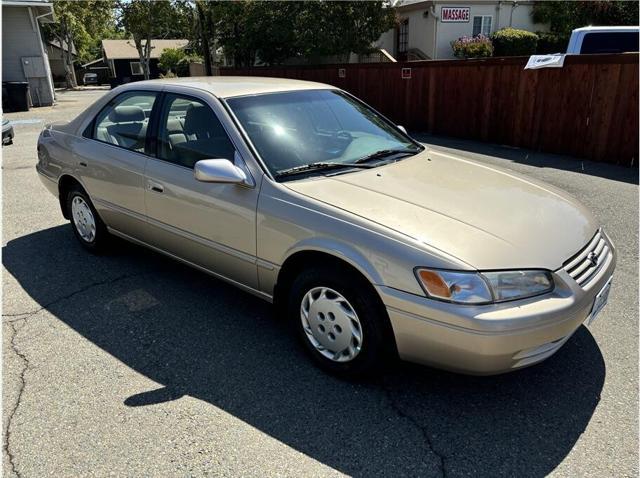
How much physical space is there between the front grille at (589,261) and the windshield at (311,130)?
1479 mm

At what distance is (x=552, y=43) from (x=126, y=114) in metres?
22.5

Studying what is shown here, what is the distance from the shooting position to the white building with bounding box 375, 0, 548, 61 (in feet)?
71.5

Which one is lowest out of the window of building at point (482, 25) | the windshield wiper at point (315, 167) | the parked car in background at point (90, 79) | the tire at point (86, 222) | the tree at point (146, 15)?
the parked car in background at point (90, 79)

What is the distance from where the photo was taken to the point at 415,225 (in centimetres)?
275

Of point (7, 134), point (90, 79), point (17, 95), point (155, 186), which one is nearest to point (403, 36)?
point (17, 95)

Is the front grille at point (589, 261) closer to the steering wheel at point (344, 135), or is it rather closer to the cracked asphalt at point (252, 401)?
the cracked asphalt at point (252, 401)

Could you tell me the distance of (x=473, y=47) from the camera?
20.8 metres

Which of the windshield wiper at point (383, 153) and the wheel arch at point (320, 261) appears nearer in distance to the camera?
the wheel arch at point (320, 261)

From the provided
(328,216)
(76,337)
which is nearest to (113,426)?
(76,337)

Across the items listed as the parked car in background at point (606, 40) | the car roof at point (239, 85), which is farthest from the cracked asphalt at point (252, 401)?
the parked car in background at point (606, 40)

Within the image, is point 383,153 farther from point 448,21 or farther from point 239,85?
point 448,21

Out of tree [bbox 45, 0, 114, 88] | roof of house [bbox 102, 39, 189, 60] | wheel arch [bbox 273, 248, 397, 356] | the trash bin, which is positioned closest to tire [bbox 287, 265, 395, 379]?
wheel arch [bbox 273, 248, 397, 356]

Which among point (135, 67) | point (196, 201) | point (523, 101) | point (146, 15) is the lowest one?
point (135, 67)

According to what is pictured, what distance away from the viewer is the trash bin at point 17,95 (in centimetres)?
1866
